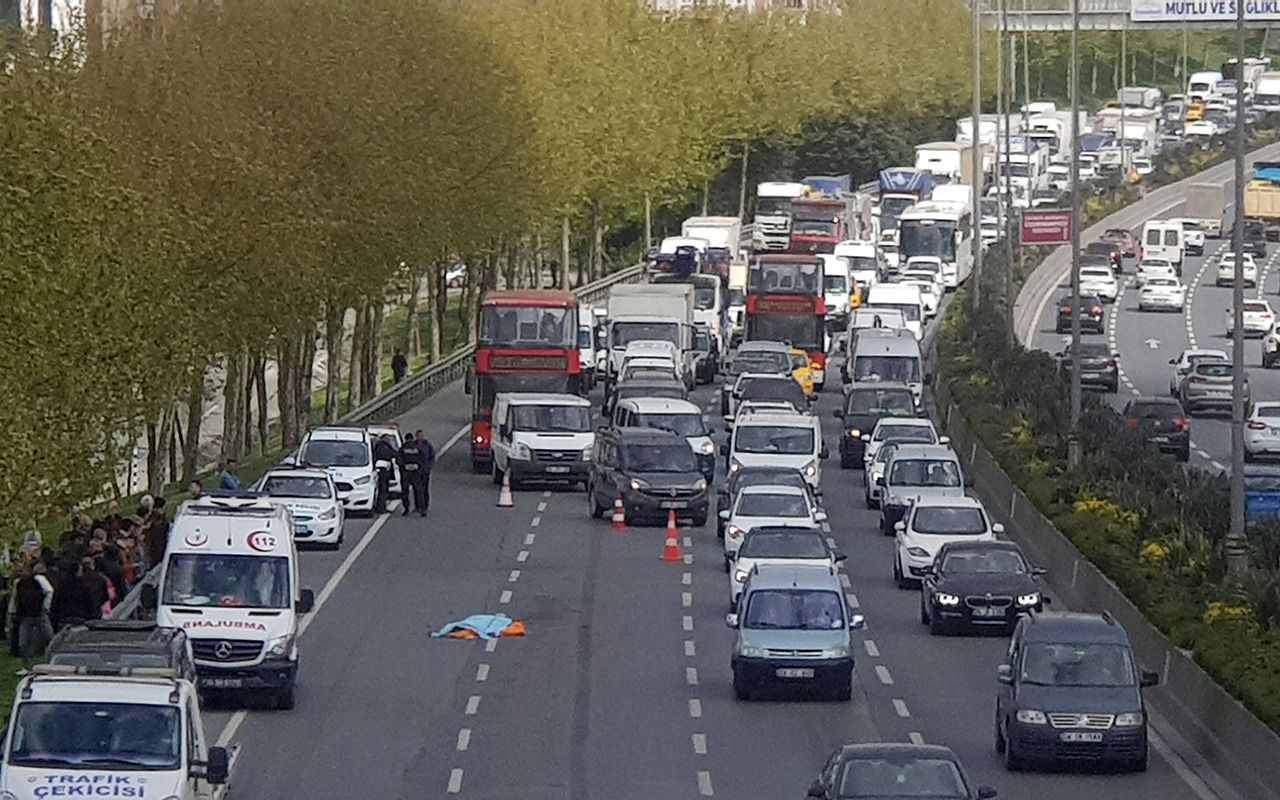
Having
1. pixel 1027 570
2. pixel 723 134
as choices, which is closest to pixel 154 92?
pixel 1027 570

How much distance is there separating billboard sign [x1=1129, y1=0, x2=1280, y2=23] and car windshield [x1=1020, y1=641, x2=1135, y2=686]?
9582 cm

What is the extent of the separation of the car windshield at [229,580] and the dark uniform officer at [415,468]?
19.2 meters

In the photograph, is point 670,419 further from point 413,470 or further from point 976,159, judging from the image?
point 976,159

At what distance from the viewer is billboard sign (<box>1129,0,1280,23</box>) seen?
123250 millimetres

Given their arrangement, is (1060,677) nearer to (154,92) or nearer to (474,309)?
(154,92)

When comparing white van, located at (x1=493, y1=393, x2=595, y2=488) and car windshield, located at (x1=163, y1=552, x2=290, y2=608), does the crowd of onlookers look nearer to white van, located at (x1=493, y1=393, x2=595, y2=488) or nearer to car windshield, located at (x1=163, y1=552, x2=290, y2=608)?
car windshield, located at (x1=163, y1=552, x2=290, y2=608)

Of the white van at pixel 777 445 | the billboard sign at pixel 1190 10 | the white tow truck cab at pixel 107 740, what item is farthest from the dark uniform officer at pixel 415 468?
the billboard sign at pixel 1190 10

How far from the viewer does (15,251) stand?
36.1 m

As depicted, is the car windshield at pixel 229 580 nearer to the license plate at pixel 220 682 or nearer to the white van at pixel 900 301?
the license plate at pixel 220 682

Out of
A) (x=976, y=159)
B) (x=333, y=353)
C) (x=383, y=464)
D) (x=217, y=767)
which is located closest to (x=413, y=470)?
(x=383, y=464)

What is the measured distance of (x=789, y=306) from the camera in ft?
256

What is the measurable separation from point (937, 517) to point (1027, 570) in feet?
15.2

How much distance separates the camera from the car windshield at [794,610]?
34.4 metres

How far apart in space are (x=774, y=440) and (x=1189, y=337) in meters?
39.0
